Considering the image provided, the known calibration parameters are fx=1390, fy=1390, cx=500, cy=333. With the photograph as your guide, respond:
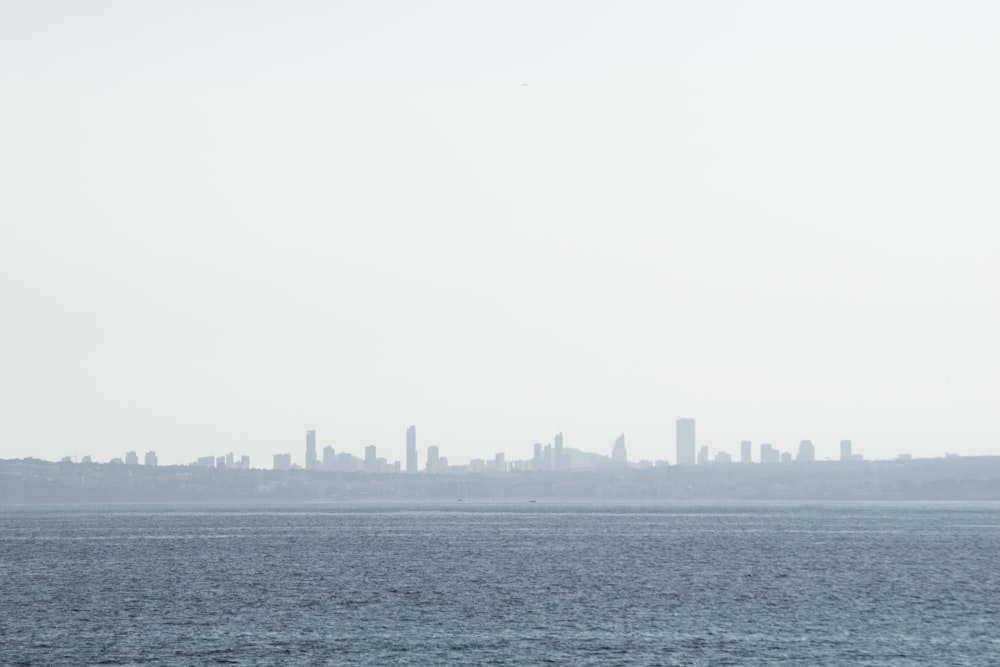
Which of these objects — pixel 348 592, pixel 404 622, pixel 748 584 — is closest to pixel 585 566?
pixel 748 584

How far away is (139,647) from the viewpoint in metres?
87.3

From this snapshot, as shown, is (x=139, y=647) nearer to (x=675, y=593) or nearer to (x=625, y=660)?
(x=625, y=660)

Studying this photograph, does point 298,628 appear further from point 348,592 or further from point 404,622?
point 348,592

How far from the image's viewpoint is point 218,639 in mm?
91688

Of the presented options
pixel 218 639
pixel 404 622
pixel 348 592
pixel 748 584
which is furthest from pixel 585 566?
pixel 218 639

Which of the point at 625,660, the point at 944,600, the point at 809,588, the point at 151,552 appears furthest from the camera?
A: the point at 151,552

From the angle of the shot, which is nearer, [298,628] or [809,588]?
[298,628]

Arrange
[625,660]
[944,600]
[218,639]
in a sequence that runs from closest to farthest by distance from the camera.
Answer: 1. [625,660]
2. [218,639]
3. [944,600]

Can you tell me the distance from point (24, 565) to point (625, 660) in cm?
10548

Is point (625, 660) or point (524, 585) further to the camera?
point (524, 585)

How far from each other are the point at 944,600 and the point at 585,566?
164 feet

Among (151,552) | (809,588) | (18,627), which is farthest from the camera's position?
(151,552)

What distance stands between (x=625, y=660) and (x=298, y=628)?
2644cm

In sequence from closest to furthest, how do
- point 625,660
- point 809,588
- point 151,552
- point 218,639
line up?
point 625,660 < point 218,639 < point 809,588 < point 151,552
